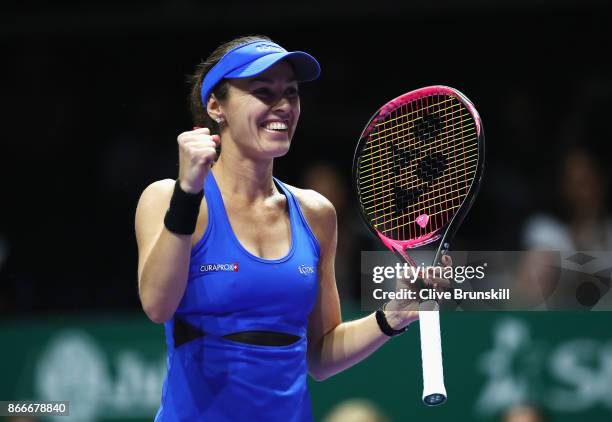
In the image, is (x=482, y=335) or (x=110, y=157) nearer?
(x=482, y=335)

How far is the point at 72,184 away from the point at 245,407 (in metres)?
4.74

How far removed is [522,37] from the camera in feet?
25.0

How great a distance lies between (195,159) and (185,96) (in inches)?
200

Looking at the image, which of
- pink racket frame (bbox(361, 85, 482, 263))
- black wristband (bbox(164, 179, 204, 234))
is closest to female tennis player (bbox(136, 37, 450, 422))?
black wristband (bbox(164, 179, 204, 234))

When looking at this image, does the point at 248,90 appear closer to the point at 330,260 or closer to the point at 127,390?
the point at 330,260

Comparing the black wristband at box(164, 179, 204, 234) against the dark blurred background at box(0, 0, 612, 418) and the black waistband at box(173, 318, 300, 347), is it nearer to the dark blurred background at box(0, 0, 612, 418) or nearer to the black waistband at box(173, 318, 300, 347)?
the black waistband at box(173, 318, 300, 347)

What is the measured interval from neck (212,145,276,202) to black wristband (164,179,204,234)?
341mm

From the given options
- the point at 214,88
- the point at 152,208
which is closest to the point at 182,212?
the point at 152,208

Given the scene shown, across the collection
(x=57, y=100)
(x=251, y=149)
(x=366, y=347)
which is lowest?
(x=366, y=347)

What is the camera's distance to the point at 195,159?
9.10ft

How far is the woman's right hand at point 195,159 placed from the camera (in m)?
2.77

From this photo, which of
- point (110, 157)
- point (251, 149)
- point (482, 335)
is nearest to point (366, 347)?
point (251, 149)

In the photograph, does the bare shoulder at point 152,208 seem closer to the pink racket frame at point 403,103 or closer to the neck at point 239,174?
the neck at point 239,174

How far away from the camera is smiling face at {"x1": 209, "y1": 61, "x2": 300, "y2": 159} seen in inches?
120
